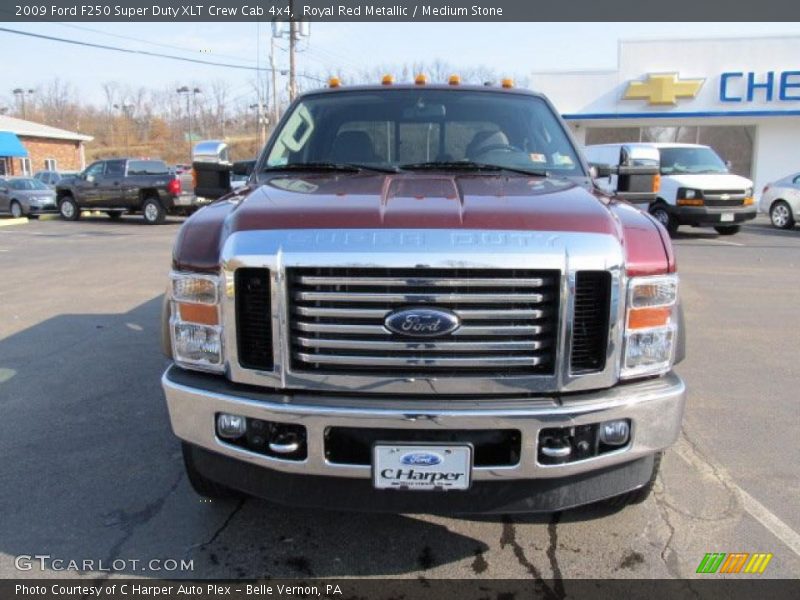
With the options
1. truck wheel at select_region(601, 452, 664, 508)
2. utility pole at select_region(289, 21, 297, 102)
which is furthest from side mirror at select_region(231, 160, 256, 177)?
utility pole at select_region(289, 21, 297, 102)

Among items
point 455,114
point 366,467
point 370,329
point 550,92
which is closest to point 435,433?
point 366,467

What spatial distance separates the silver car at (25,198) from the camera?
22.7 metres

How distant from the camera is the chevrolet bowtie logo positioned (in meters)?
23.0

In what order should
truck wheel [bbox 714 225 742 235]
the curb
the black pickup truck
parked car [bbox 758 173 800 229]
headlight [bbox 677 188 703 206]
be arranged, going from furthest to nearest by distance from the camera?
the curb → the black pickup truck → parked car [bbox 758 173 800 229] → truck wheel [bbox 714 225 742 235] → headlight [bbox 677 188 703 206]

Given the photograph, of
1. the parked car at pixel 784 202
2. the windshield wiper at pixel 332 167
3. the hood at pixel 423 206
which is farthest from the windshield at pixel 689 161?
the hood at pixel 423 206

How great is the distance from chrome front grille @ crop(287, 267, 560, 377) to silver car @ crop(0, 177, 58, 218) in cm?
2343

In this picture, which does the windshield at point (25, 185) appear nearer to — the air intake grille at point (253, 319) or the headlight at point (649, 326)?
the air intake grille at point (253, 319)

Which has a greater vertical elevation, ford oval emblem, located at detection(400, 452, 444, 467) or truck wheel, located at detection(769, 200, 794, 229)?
ford oval emblem, located at detection(400, 452, 444, 467)

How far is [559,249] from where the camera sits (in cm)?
237

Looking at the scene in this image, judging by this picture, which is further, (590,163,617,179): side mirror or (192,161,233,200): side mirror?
(590,163,617,179): side mirror

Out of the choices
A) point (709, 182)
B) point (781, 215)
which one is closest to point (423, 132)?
point (709, 182)

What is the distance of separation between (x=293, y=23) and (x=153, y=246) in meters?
18.8

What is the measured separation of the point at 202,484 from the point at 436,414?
50.9 inches

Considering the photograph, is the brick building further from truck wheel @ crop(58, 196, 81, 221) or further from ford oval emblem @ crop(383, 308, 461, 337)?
ford oval emblem @ crop(383, 308, 461, 337)
